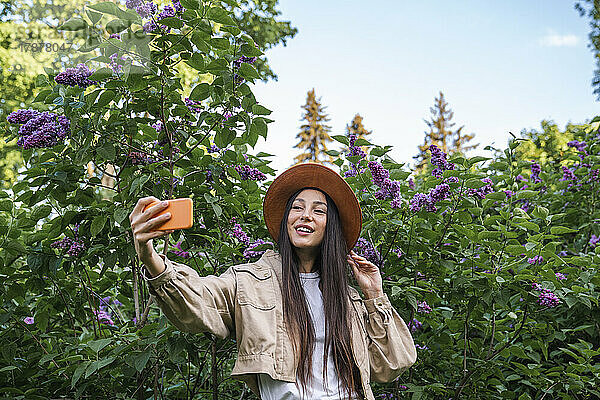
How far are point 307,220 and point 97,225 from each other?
0.83 m

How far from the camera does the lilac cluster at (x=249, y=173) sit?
2.46 meters

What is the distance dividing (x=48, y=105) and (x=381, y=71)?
8.21 meters

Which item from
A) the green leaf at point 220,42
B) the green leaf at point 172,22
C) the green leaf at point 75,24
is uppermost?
the green leaf at point 172,22

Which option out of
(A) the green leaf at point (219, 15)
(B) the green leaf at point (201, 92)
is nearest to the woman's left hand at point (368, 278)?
(B) the green leaf at point (201, 92)

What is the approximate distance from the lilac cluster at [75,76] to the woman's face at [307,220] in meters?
0.91

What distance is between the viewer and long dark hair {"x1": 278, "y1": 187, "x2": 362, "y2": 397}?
6.04 ft

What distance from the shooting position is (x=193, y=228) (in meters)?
2.53

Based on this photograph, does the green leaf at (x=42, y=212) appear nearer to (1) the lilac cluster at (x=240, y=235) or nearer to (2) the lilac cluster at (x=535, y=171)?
(1) the lilac cluster at (x=240, y=235)

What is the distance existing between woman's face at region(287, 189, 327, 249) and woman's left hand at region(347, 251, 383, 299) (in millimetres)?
173

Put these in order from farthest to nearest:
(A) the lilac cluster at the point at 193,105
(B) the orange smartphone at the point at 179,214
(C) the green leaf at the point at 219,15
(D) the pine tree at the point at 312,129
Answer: (D) the pine tree at the point at 312,129
(A) the lilac cluster at the point at 193,105
(C) the green leaf at the point at 219,15
(B) the orange smartphone at the point at 179,214

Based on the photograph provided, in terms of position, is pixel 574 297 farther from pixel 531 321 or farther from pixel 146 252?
pixel 146 252

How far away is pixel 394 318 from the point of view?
2.12m

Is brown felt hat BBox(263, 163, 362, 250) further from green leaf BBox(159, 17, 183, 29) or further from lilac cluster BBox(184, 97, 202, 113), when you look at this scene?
green leaf BBox(159, 17, 183, 29)

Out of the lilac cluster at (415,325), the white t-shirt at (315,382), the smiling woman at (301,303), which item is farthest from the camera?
the lilac cluster at (415,325)
